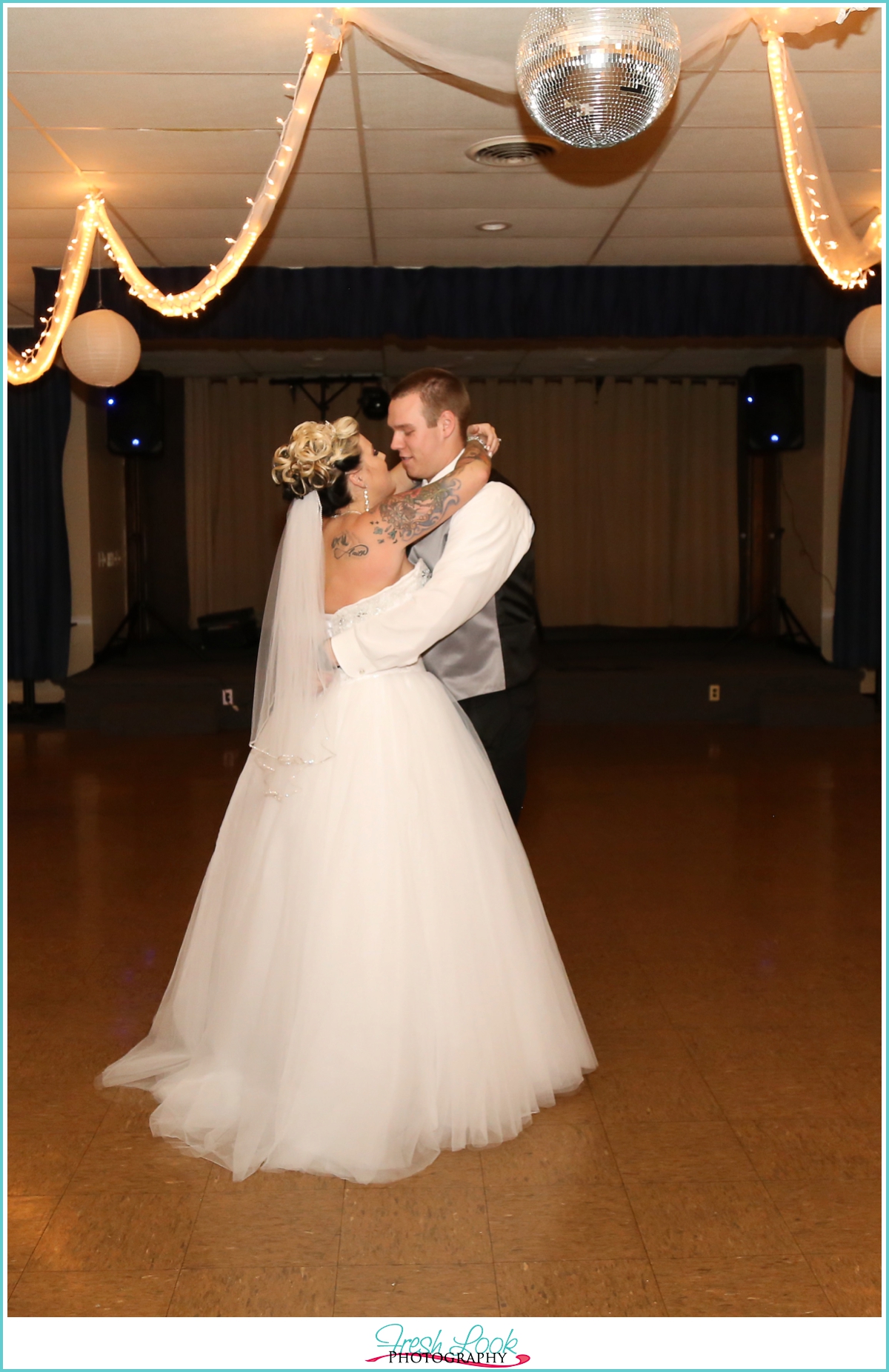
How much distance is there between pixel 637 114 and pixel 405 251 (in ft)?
11.1

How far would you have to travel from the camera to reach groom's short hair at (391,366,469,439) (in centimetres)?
263

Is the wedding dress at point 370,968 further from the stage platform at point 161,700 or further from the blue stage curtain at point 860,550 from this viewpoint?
the blue stage curtain at point 860,550

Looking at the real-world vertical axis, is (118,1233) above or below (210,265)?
below

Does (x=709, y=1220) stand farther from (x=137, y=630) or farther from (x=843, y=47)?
(x=137, y=630)

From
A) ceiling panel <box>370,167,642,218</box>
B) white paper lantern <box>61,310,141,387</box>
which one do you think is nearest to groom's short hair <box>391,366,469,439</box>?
ceiling panel <box>370,167,642,218</box>

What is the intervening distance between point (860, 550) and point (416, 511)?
6099mm

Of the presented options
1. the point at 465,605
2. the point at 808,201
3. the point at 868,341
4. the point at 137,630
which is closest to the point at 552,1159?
the point at 465,605

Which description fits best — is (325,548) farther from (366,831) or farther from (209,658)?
(209,658)

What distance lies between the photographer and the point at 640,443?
37.0 feet

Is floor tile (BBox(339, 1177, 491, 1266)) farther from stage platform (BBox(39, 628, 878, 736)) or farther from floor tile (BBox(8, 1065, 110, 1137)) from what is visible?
stage platform (BBox(39, 628, 878, 736))

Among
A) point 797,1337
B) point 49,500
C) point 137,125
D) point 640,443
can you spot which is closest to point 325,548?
point 797,1337

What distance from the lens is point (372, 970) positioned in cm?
234

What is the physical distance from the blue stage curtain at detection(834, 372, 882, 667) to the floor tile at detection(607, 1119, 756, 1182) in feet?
19.1

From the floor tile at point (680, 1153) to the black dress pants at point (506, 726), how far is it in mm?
993
